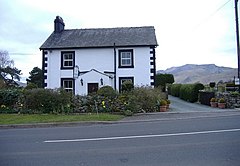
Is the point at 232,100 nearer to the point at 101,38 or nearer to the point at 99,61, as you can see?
the point at 99,61

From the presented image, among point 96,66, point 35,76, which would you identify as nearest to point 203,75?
point 35,76

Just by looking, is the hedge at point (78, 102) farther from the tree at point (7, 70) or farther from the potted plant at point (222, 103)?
the tree at point (7, 70)

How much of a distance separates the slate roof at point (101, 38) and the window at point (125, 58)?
28.4 inches

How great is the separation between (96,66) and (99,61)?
1.82ft

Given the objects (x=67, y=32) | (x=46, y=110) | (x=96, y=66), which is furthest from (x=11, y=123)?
(x=67, y=32)

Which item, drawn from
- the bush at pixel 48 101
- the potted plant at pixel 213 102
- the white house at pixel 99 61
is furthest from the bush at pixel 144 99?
the white house at pixel 99 61

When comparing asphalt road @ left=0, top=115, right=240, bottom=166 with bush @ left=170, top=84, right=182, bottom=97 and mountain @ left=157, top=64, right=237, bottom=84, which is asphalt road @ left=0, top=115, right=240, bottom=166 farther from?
mountain @ left=157, top=64, right=237, bottom=84

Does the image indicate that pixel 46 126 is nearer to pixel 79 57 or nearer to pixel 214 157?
pixel 214 157

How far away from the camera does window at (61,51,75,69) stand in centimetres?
2549

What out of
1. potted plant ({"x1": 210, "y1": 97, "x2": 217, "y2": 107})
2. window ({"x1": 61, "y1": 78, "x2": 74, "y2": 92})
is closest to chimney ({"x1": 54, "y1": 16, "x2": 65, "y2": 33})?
window ({"x1": 61, "y1": 78, "x2": 74, "y2": 92})

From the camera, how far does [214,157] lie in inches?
243

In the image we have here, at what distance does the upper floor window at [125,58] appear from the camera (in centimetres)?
2477

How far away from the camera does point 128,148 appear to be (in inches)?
287

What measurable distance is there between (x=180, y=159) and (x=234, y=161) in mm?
1158
